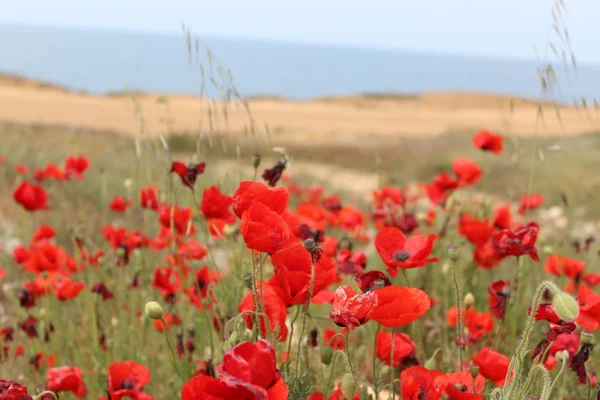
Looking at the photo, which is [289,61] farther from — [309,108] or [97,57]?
[309,108]

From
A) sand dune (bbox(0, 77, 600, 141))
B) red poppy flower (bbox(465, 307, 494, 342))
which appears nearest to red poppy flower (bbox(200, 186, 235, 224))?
red poppy flower (bbox(465, 307, 494, 342))

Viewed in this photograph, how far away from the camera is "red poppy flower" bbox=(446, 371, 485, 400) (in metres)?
1.21

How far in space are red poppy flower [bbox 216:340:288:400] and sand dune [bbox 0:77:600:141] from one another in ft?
55.3

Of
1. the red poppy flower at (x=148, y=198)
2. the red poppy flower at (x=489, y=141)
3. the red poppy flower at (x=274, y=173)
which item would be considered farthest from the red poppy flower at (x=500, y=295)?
the red poppy flower at (x=148, y=198)

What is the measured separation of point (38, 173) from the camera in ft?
11.0

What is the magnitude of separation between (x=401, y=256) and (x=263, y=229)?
18.1 inches

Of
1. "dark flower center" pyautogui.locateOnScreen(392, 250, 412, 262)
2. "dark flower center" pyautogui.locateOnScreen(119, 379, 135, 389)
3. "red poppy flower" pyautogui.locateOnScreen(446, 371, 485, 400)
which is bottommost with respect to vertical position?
"dark flower center" pyautogui.locateOnScreen(119, 379, 135, 389)

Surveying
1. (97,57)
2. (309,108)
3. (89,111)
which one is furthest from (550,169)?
(97,57)

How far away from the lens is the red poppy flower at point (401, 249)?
1403mm

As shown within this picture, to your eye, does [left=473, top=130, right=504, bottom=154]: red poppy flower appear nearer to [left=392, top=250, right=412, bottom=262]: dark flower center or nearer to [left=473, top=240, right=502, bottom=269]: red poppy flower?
[left=473, top=240, right=502, bottom=269]: red poppy flower

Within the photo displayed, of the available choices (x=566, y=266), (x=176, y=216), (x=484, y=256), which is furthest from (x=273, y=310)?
(x=566, y=266)

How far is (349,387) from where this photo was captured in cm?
115

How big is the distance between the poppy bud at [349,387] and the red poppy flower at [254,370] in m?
0.21

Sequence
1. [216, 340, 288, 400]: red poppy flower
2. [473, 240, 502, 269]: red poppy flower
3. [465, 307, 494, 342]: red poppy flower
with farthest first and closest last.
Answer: [473, 240, 502, 269]: red poppy flower, [465, 307, 494, 342]: red poppy flower, [216, 340, 288, 400]: red poppy flower
